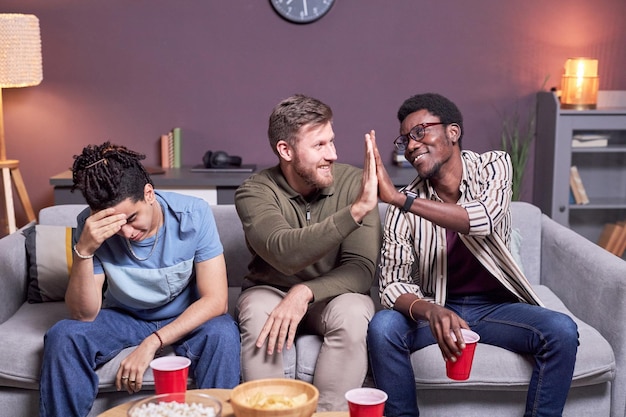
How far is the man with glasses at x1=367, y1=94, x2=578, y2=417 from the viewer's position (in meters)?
2.25

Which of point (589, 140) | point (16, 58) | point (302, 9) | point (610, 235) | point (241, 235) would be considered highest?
point (302, 9)

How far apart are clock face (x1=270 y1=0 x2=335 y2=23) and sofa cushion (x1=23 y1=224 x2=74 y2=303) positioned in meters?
1.90

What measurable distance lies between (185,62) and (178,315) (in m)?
2.13

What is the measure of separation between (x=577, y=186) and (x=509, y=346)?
208cm

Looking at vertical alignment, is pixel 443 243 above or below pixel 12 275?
above

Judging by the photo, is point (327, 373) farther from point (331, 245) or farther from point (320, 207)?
point (320, 207)

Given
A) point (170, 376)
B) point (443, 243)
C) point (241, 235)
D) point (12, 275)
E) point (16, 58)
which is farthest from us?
point (16, 58)

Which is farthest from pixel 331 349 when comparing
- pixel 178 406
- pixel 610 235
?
pixel 610 235

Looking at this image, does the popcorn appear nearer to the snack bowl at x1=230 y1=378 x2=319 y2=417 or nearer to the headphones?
the snack bowl at x1=230 y1=378 x2=319 y2=417

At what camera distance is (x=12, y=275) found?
8.97 ft

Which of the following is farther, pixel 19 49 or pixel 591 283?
pixel 19 49

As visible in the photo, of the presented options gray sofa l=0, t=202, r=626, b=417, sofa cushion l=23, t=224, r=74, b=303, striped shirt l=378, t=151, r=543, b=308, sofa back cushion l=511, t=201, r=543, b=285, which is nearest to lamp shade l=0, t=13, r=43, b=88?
sofa cushion l=23, t=224, r=74, b=303

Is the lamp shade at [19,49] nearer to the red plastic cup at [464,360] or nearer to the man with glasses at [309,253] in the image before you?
the man with glasses at [309,253]

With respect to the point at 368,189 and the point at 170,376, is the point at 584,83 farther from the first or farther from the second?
the point at 170,376
